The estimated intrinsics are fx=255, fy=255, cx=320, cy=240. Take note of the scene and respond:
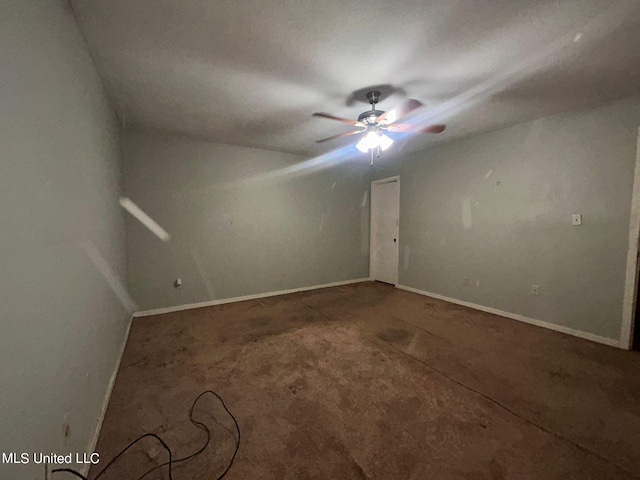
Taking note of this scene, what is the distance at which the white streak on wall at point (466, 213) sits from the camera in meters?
3.76

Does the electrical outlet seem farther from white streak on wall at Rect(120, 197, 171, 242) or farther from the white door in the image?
white streak on wall at Rect(120, 197, 171, 242)

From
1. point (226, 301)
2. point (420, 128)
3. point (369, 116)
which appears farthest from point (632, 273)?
point (226, 301)

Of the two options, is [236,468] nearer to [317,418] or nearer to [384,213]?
[317,418]

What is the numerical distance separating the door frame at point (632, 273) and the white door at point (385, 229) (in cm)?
286

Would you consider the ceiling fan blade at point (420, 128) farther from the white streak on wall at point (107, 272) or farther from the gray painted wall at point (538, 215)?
the white streak on wall at point (107, 272)

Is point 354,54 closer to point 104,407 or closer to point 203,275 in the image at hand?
point 104,407

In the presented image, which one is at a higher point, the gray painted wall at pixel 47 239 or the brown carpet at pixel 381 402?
the gray painted wall at pixel 47 239

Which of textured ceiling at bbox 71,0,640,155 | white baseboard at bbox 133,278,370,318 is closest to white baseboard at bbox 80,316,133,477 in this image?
white baseboard at bbox 133,278,370,318

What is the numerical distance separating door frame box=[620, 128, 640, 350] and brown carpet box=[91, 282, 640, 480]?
0.21m

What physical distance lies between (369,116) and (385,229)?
9.99 ft

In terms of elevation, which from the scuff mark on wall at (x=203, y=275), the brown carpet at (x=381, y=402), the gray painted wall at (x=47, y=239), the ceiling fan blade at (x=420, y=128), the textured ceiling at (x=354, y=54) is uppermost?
the textured ceiling at (x=354, y=54)

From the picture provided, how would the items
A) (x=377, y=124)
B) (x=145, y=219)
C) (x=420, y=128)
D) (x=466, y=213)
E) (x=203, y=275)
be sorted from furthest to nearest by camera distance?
(x=203, y=275) < (x=466, y=213) < (x=145, y=219) < (x=377, y=124) < (x=420, y=128)

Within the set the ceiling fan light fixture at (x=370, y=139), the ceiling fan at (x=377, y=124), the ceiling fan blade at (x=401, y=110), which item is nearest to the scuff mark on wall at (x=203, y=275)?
the ceiling fan at (x=377, y=124)

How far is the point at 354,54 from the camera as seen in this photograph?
1846 millimetres
